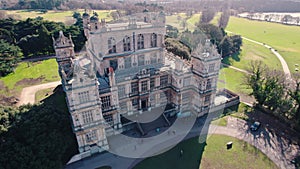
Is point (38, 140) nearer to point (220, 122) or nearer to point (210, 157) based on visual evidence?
point (210, 157)

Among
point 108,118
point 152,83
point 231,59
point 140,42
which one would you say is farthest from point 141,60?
point 231,59

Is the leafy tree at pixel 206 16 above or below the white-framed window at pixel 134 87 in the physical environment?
above

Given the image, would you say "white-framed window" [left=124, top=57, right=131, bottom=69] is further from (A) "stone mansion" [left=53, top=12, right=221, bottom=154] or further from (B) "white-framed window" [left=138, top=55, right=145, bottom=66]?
(B) "white-framed window" [left=138, top=55, right=145, bottom=66]

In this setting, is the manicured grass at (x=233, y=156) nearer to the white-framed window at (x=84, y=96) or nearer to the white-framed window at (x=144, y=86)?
the white-framed window at (x=144, y=86)

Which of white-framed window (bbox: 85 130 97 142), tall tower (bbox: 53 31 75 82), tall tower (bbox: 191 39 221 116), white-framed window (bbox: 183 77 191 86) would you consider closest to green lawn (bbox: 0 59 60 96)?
tall tower (bbox: 53 31 75 82)

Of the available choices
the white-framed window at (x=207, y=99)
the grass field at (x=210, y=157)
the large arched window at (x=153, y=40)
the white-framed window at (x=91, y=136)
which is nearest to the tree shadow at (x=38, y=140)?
the white-framed window at (x=91, y=136)

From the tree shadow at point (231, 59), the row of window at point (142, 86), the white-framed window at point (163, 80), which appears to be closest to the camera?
the row of window at point (142, 86)
